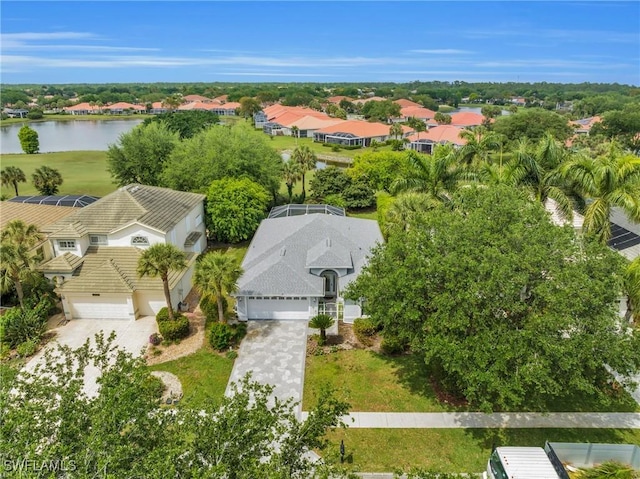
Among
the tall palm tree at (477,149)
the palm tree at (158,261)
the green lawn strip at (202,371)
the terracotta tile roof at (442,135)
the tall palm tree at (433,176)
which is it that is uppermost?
the tall palm tree at (477,149)

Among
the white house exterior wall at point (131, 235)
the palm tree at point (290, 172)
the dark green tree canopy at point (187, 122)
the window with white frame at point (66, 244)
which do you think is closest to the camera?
the window with white frame at point (66, 244)

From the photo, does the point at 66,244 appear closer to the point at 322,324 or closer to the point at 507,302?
the point at 322,324

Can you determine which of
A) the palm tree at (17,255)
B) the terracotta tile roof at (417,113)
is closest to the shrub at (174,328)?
the palm tree at (17,255)

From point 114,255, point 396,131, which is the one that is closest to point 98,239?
point 114,255

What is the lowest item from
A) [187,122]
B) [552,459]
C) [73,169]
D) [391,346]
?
[391,346]

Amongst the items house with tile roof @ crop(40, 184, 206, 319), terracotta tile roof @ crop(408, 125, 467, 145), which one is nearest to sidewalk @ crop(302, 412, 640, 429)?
house with tile roof @ crop(40, 184, 206, 319)

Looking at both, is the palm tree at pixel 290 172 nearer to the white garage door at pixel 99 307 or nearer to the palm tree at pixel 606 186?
the white garage door at pixel 99 307
